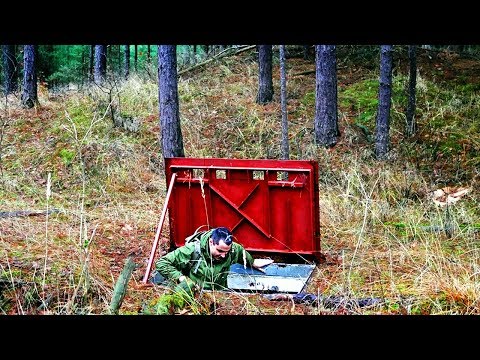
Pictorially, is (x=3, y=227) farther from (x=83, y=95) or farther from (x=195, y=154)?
(x=83, y=95)

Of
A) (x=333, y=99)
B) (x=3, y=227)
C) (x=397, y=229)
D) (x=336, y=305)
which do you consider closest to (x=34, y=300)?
(x=336, y=305)

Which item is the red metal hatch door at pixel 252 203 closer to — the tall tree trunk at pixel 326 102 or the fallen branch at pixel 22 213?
the fallen branch at pixel 22 213

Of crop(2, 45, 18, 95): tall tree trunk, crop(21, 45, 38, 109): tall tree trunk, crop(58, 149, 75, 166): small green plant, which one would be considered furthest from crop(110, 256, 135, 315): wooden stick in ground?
crop(21, 45, 38, 109): tall tree trunk

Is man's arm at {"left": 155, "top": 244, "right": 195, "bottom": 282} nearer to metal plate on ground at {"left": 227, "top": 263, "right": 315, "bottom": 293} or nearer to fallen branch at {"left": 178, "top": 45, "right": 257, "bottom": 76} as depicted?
metal plate on ground at {"left": 227, "top": 263, "right": 315, "bottom": 293}

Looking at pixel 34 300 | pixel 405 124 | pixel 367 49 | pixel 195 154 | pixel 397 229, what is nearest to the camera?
pixel 34 300

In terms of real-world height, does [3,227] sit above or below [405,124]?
below

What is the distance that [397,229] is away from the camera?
9.15 metres

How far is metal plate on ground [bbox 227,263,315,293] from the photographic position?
7.20 m

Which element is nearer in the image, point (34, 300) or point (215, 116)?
point (34, 300)

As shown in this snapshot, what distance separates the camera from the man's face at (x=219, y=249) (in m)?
5.95

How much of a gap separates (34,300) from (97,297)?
557mm

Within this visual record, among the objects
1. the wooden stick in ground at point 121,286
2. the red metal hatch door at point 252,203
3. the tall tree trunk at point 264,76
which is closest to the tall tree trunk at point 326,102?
the tall tree trunk at point 264,76

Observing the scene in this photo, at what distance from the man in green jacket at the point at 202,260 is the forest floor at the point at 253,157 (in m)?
0.27
